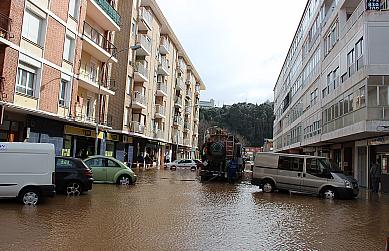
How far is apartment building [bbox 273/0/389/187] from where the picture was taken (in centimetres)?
2142

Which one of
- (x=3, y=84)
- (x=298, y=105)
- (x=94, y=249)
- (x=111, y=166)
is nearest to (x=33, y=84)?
(x=3, y=84)

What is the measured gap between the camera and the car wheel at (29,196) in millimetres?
11891

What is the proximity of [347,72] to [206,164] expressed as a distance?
11239 mm

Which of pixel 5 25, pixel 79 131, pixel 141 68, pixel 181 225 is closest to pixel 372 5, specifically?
pixel 181 225

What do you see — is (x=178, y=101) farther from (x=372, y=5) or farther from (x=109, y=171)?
(x=109, y=171)

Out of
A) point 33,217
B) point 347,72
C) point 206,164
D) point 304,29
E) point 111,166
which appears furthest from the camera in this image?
point 304,29

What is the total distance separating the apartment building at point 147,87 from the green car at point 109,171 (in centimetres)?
1158

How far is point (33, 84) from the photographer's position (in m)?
21.7

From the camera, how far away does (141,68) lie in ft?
141

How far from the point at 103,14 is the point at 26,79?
10.2 metres

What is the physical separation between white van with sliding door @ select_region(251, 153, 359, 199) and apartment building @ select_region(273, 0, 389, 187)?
3.84m

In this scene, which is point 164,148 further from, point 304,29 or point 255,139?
point 255,139

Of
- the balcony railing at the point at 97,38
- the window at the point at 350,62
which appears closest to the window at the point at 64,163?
the balcony railing at the point at 97,38

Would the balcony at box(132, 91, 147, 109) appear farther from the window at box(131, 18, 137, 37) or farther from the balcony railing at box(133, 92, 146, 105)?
the window at box(131, 18, 137, 37)
